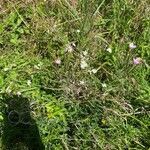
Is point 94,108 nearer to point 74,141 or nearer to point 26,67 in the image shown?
point 74,141

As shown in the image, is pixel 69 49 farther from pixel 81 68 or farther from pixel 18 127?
pixel 18 127

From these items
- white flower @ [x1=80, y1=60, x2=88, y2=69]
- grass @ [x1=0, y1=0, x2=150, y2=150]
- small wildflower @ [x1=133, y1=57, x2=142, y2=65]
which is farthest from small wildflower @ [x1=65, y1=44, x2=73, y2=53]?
small wildflower @ [x1=133, y1=57, x2=142, y2=65]

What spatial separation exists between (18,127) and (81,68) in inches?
25.7

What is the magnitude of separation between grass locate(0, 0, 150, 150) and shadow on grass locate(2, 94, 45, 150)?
5 centimetres

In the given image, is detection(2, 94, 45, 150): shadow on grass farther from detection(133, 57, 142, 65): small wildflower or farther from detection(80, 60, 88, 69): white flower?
detection(133, 57, 142, 65): small wildflower

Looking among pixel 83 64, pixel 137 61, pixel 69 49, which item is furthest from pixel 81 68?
pixel 137 61

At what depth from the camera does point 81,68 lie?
3.52 meters

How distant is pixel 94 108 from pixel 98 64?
43cm

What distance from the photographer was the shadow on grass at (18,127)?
3234mm

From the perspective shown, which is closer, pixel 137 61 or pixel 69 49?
pixel 137 61

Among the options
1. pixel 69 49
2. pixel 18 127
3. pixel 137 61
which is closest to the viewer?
pixel 18 127

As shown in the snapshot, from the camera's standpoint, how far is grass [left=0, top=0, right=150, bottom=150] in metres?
3.23

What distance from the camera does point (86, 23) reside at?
3734mm

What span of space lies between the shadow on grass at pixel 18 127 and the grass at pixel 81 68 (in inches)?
2.0
